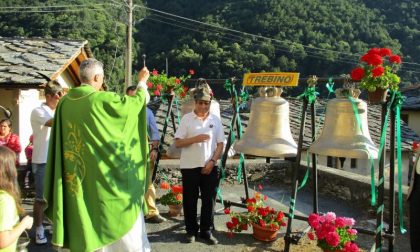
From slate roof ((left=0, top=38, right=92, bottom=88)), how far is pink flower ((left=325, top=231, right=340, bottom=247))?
5819 mm

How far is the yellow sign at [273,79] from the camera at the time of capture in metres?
4.54

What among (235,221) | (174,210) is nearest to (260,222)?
(235,221)

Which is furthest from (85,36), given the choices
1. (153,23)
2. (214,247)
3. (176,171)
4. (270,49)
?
(214,247)

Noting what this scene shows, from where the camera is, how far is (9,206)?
275cm

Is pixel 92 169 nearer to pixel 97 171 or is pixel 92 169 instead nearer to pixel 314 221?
pixel 97 171

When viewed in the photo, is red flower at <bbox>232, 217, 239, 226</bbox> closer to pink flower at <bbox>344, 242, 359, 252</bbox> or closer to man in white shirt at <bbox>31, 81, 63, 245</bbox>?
pink flower at <bbox>344, 242, 359, 252</bbox>

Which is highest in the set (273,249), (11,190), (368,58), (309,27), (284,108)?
(309,27)

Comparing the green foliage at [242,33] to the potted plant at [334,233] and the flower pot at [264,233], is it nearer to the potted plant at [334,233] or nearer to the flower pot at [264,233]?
the flower pot at [264,233]

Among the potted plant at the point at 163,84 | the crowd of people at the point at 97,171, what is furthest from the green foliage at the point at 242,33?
the crowd of people at the point at 97,171

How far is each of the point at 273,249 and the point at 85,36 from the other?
32.7 meters

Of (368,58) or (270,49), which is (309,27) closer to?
(270,49)

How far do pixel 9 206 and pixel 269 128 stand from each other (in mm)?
2678

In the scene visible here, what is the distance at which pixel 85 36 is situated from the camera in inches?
1371

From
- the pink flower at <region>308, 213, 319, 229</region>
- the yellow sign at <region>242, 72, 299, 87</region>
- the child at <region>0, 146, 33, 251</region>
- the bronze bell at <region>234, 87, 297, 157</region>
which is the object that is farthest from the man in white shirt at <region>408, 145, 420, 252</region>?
the child at <region>0, 146, 33, 251</region>
